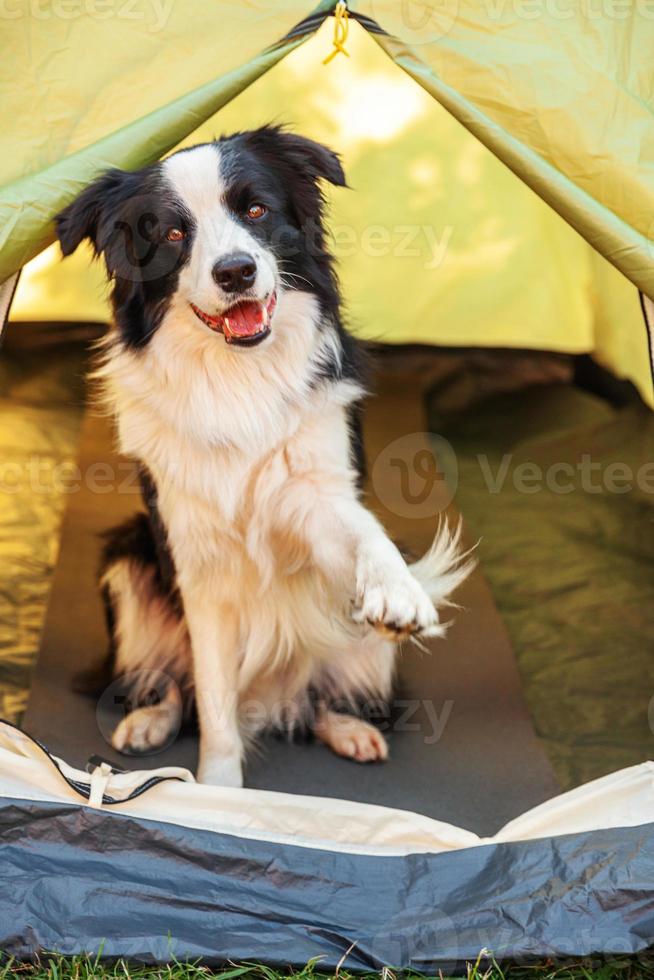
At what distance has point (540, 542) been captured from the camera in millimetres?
3973

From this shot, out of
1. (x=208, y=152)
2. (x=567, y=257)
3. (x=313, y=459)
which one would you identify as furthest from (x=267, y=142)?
(x=567, y=257)

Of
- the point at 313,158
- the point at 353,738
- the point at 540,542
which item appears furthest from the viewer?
the point at 540,542

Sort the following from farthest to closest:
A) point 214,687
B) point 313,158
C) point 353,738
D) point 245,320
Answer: point 353,738 → point 214,687 → point 313,158 → point 245,320

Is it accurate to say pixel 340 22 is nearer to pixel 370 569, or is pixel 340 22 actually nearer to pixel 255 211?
pixel 255 211

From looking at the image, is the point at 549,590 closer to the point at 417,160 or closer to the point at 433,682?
the point at 433,682

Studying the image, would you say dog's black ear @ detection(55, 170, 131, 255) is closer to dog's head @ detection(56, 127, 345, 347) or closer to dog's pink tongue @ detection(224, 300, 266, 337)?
dog's head @ detection(56, 127, 345, 347)

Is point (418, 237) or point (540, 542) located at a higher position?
point (418, 237)

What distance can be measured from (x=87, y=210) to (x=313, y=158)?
1.90 feet

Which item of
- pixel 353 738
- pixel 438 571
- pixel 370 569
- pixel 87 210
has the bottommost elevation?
pixel 353 738

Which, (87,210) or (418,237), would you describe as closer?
(87,210)

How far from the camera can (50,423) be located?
15.8 ft

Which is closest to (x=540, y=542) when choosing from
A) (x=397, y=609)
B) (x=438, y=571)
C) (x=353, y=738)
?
(x=438, y=571)

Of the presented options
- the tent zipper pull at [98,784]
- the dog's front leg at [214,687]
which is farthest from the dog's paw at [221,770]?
the tent zipper pull at [98,784]

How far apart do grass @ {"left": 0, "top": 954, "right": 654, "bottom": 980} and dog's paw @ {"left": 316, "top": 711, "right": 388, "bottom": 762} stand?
0.91m
